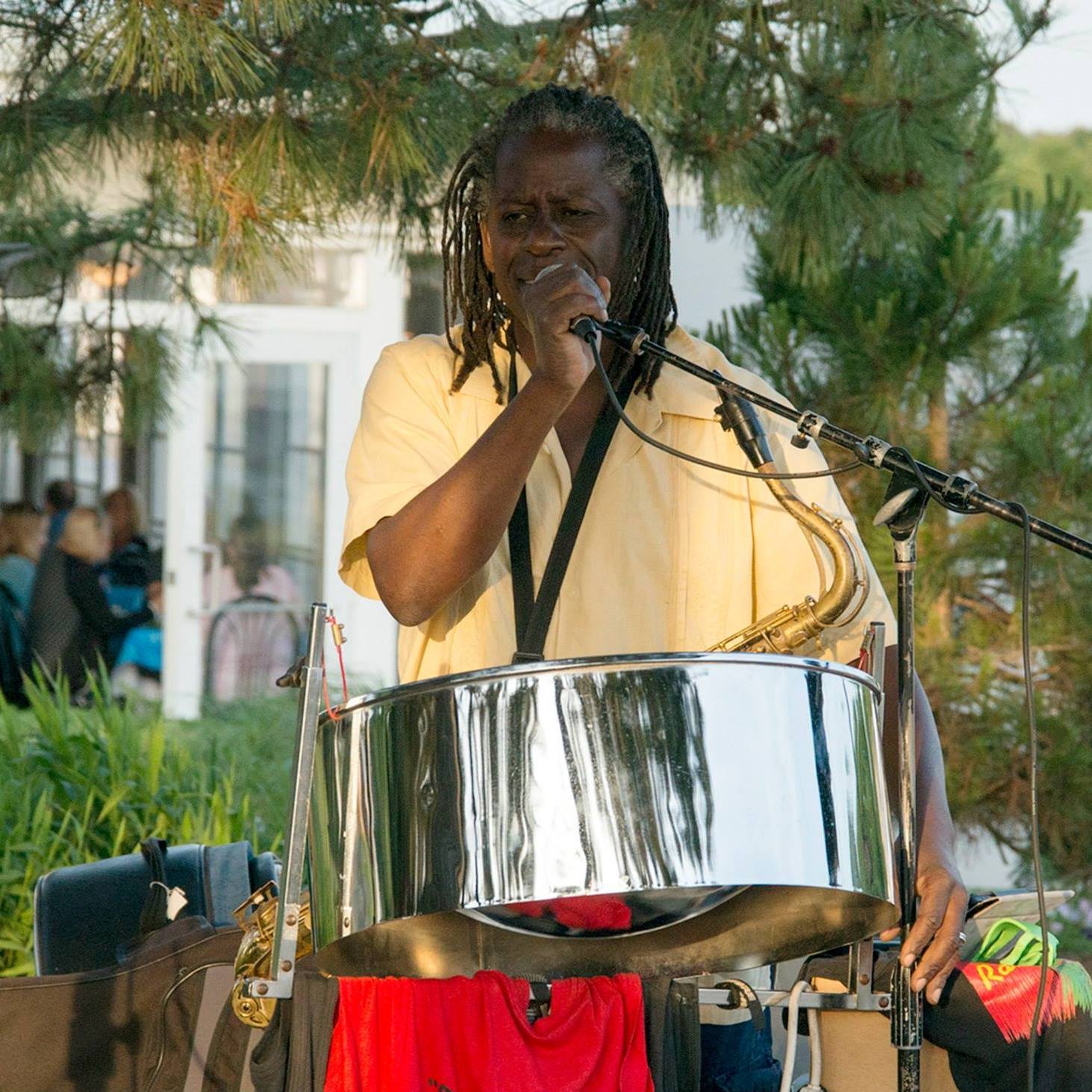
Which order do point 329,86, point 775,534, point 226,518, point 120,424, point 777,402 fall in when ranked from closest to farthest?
point 777,402 < point 775,534 < point 329,86 < point 120,424 < point 226,518

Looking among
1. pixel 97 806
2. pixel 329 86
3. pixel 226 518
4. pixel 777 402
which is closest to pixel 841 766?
pixel 777 402

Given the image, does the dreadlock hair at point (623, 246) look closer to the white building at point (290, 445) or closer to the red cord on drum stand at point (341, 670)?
the red cord on drum stand at point (341, 670)

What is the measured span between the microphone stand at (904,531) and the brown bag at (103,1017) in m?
0.69

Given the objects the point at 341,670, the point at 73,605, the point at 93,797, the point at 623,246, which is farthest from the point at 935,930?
the point at 73,605

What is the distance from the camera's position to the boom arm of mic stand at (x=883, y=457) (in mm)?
1491

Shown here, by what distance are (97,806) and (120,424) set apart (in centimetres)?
97

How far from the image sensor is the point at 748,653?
1.42m

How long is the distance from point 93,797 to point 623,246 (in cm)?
192

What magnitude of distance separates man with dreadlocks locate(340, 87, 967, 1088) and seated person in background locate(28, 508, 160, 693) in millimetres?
5001

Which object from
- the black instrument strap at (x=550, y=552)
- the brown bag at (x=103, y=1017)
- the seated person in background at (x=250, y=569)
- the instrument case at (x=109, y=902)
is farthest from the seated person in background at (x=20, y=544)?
the black instrument strap at (x=550, y=552)

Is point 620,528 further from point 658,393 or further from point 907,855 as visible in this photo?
point 907,855

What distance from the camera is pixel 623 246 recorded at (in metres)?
1.76

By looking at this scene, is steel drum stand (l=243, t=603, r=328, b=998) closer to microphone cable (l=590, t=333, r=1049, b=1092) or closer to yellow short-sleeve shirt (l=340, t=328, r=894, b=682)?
yellow short-sleeve shirt (l=340, t=328, r=894, b=682)

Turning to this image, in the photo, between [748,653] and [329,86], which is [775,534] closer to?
[748,653]
